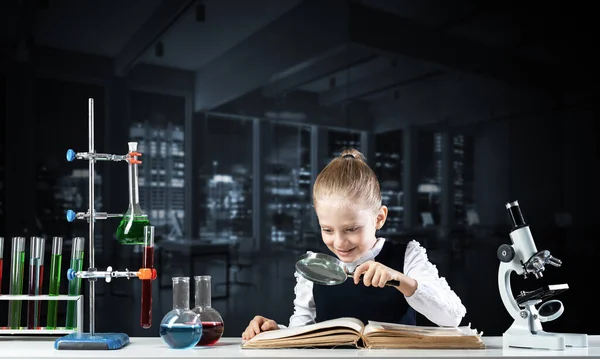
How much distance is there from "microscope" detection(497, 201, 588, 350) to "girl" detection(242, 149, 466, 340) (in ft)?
0.58

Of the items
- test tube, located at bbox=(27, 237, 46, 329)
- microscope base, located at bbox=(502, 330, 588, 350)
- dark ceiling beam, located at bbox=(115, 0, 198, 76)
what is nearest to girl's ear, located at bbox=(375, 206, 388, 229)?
microscope base, located at bbox=(502, 330, 588, 350)

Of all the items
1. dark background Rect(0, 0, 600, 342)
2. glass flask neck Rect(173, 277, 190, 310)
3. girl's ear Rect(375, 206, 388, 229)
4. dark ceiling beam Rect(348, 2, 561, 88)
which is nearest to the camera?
glass flask neck Rect(173, 277, 190, 310)

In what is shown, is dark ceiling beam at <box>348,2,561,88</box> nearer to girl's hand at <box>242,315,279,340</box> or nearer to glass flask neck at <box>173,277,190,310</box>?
girl's hand at <box>242,315,279,340</box>

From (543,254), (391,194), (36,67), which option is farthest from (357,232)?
(36,67)

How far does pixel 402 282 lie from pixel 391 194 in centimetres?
334

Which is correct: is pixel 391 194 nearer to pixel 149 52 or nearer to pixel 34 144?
pixel 149 52

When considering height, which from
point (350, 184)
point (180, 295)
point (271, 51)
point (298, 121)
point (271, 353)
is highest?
point (271, 51)

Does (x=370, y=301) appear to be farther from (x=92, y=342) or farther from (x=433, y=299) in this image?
(x=92, y=342)

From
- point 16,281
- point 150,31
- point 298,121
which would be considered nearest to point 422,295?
point 16,281

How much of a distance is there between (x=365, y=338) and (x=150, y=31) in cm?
370

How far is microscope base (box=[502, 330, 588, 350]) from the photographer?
1481 millimetres

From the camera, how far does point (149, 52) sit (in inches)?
187

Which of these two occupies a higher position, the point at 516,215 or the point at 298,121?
the point at 298,121

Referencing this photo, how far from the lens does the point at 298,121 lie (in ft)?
15.8
